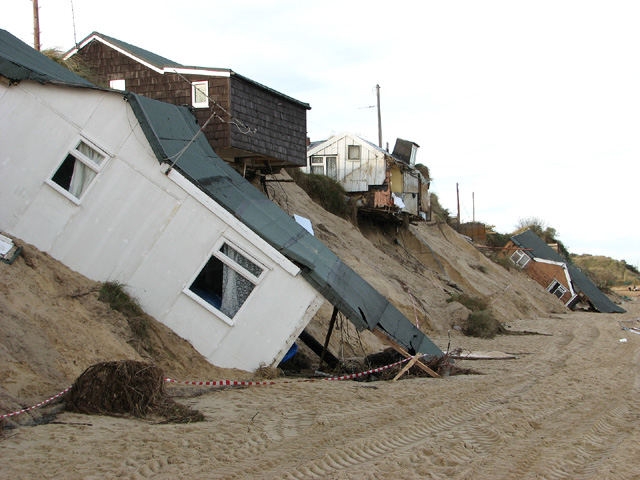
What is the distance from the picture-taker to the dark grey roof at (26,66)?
10906mm

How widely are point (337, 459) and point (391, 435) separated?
1.23m

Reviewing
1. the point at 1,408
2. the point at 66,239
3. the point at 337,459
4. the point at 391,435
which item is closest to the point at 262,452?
the point at 337,459

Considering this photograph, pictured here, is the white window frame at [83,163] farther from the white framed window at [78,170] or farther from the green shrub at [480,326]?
the green shrub at [480,326]

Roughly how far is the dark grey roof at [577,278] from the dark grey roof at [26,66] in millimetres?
38473

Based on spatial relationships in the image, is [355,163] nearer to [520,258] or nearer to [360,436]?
[520,258]

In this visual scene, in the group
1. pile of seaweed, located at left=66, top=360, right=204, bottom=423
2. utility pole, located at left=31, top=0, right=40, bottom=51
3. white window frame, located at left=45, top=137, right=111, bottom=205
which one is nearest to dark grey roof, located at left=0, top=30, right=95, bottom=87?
white window frame, located at left=45, top=137, right=111, bottom=205

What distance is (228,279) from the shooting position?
442 inches

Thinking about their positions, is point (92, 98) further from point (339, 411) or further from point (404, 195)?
point (404, 195)

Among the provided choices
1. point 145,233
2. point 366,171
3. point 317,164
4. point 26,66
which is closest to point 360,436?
point 145,233

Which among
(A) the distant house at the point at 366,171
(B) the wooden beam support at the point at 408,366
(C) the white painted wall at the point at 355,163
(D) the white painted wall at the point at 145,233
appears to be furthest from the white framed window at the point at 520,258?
(D) the white painted wall at the point at 145,233

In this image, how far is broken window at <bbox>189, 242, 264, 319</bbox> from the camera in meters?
11.2

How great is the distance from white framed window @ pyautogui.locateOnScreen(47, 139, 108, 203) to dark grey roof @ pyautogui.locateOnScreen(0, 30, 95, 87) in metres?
1.26

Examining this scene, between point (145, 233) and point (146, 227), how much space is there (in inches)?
4.5

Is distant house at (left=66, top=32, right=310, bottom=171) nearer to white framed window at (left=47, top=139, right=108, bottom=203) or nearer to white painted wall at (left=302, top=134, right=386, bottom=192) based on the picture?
white framed window at (left=47, top=139, right=108, bottom=203)
